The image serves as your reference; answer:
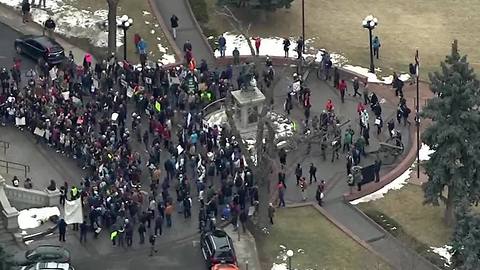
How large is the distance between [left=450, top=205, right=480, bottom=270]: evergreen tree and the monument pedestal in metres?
15.9

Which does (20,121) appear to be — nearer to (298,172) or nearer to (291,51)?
(298,172)

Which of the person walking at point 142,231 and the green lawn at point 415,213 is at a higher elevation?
the person walking at point 142,231

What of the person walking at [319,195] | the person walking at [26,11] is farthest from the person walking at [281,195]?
the person walking at [26,11]

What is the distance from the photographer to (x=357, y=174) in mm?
54031

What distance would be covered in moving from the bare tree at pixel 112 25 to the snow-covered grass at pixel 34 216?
49.6ft

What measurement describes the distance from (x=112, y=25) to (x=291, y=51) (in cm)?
1003

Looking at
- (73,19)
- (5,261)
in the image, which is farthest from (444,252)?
(73,19)

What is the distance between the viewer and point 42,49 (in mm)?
63344

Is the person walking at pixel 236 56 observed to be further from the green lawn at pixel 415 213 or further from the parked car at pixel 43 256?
the parked car at pixel 43 256

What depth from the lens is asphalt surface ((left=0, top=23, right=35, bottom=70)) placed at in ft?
210

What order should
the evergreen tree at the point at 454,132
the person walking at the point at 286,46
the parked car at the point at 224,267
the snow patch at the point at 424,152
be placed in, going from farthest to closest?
1. the person walking at the point at 286,46
2. the snow patch at the point at 424,152
3. the evergreen tree at the point at 454,132
4. the parked car at the point at 224,267

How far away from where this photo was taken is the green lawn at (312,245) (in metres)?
48.7

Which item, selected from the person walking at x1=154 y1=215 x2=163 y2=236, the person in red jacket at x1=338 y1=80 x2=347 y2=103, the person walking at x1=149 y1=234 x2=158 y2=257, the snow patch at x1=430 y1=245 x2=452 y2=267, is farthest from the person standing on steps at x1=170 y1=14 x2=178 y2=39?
the snow patch at x1=430 y1=245 x2=452 y2=267

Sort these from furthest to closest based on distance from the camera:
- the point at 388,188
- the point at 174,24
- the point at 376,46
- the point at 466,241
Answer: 1. the point at 174,24
2. the point at 376,46
3. the point at 388,188
4. the point at 466,241
